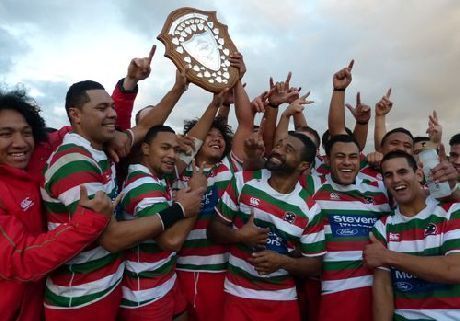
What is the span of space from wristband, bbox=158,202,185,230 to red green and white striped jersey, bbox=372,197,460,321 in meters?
1.73

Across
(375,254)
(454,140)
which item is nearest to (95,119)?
(375,254)

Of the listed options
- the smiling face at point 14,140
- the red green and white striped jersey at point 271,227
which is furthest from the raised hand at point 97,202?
the red green and white striped jersey at point 271,227

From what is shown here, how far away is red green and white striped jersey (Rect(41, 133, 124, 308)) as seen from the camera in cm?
296

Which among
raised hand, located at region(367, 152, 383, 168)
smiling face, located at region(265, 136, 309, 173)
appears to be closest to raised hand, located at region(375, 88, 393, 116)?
raised hand, located at region(367, 152, 383, 168)

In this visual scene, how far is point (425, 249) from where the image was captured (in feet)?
11.0

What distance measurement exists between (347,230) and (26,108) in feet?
9.58

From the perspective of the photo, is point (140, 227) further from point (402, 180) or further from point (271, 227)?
point (402, 180)

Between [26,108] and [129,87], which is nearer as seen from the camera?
[26,108]

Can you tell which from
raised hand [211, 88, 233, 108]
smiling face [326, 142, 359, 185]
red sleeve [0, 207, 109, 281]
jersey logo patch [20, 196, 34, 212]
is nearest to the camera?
red sleeve [0, 207, 109, 281]

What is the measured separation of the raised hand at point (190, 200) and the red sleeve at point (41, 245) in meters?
0.69

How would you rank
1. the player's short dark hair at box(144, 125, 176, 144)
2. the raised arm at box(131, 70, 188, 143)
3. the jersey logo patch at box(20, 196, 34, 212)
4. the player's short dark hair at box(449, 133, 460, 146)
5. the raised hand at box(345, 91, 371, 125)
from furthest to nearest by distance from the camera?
the player's short dark hair at box(449, 133, 460, 146) → the raised hand at box(345, 91, 371, 125) → the raised arm at box(131, 70, 188, 143) → the player's short dark hair at box(144, 125, 176, 144) → the jersey logo patch at box(20, 196, 34, 212)

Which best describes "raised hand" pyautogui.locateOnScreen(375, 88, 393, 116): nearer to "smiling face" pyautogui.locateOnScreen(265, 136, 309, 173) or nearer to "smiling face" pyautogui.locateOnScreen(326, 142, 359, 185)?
"smiling face" pyautogui.locateOnScreen(326, 142, 359, 185)

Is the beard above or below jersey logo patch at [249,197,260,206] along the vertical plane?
above

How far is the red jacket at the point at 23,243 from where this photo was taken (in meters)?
2.77
